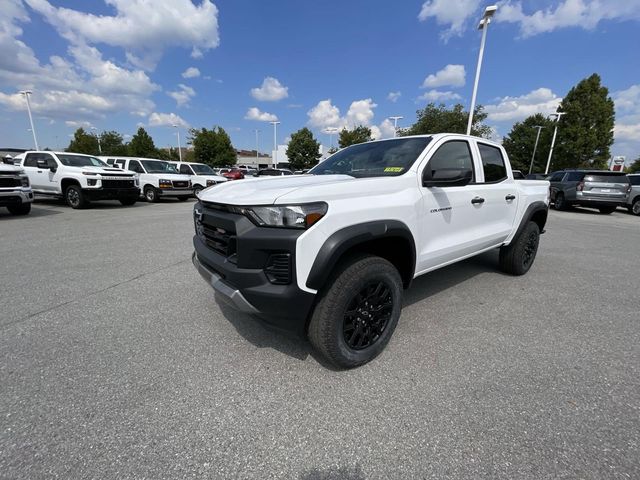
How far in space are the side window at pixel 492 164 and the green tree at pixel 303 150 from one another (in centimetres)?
4549

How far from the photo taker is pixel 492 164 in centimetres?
377

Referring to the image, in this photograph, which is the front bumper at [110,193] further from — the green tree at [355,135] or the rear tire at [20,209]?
the green tree at [355,135]

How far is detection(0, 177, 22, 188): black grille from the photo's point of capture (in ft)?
26.3

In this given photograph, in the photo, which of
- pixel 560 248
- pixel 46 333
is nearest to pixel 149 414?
pixel 46 333

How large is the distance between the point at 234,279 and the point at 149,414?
0.94 meters

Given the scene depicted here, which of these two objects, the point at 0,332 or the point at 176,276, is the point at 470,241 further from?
the point at 0,332

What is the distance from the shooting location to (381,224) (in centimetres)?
220

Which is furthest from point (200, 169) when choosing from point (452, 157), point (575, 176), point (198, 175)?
point (575, 176)

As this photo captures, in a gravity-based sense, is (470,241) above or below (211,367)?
above

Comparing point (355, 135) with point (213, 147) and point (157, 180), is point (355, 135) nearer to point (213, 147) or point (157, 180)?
point (213, 147)

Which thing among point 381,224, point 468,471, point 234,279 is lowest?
point 468,471

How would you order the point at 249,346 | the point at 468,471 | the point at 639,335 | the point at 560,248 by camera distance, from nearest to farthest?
the point at 468,471, the point at 249,346, the point at 639,335, the point at 560,248

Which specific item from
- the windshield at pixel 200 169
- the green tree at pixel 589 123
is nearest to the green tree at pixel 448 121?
Result: the green tree at pixel 589 123

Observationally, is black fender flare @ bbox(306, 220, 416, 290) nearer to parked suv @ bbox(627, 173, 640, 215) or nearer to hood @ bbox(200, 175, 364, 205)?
hood @ bbox(200, 175, 364, 205)
